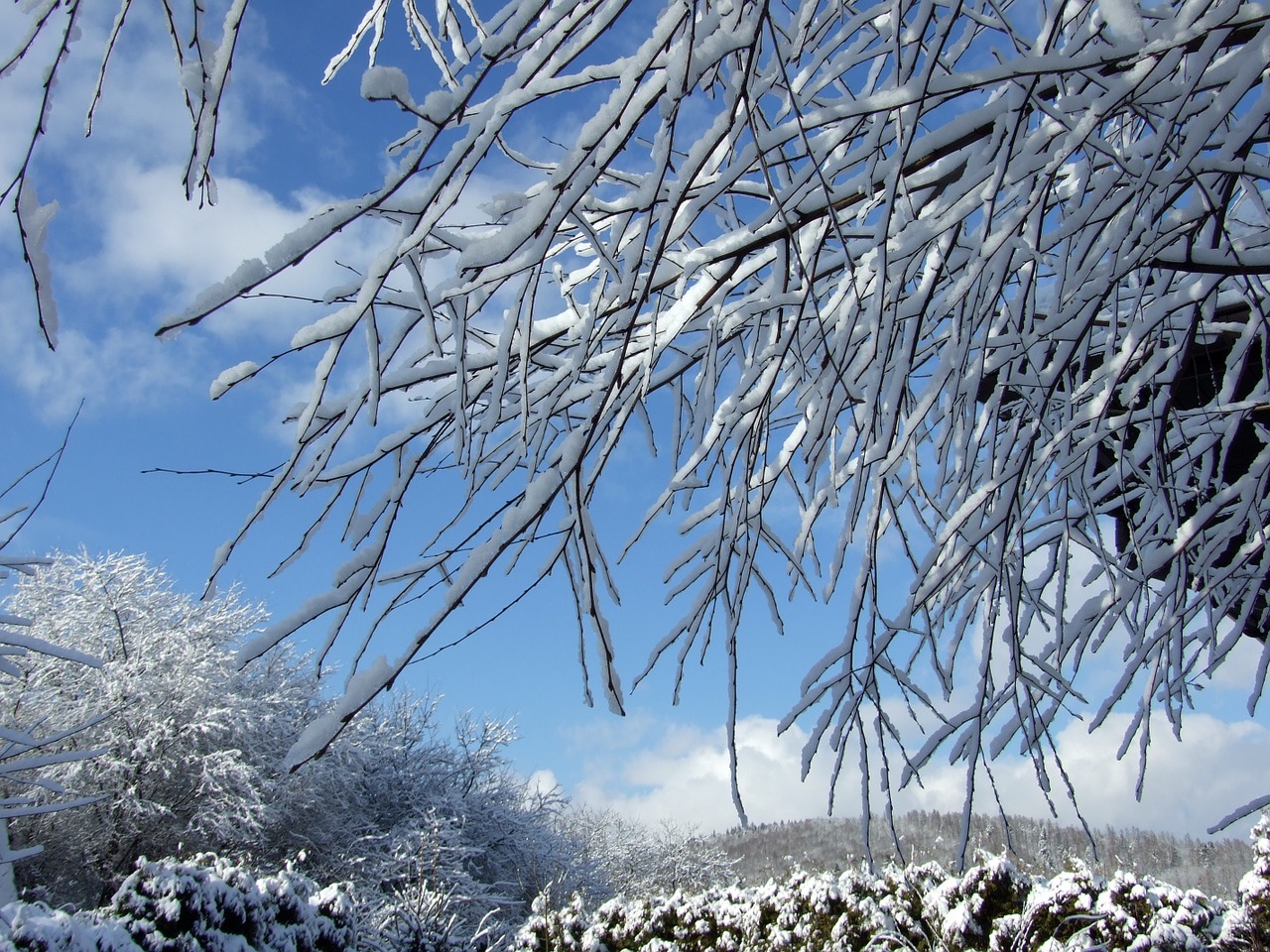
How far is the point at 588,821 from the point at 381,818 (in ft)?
65.1

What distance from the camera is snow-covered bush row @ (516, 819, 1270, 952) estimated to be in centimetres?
738

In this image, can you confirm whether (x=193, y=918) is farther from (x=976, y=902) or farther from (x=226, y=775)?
(x=226, y=775)

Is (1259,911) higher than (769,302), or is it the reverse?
(769,302)

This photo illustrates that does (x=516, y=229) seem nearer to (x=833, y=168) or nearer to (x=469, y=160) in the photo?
(x=469, y=160)

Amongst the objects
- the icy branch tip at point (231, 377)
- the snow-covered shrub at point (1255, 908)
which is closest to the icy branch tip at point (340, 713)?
the icy branch tip at point (231, 377)

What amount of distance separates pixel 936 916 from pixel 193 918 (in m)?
6.55

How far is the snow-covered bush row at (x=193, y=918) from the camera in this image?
187 inches

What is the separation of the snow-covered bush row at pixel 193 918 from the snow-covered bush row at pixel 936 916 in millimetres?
3817

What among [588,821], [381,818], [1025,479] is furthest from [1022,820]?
[1025,479]

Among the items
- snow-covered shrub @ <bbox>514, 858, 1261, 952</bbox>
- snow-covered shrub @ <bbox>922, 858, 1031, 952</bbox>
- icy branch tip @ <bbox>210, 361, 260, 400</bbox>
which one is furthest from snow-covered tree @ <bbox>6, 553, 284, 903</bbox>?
icy branch tip @ <bbox>210, 361, 260, 400</bbox>

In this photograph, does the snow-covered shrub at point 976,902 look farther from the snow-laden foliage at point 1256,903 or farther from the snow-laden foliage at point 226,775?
the snow-laden foliage at point 226,775

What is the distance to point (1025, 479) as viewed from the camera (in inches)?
84.9

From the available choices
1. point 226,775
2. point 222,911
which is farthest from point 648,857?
point 222,911

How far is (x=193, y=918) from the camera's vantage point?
616 centimetres
